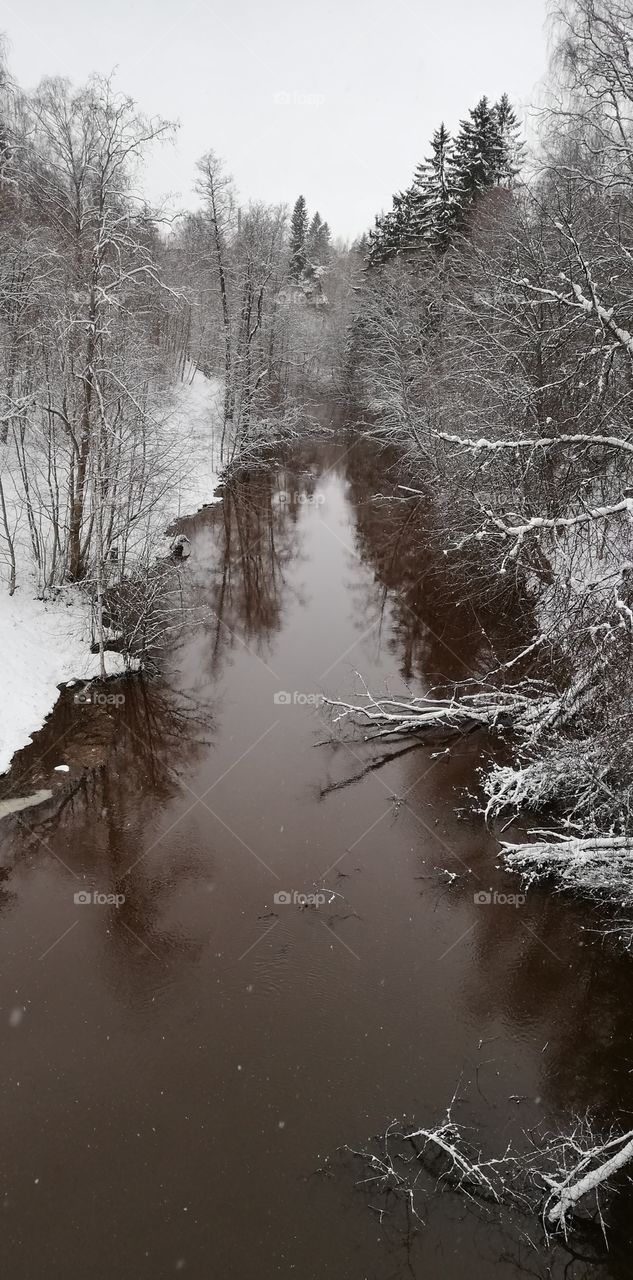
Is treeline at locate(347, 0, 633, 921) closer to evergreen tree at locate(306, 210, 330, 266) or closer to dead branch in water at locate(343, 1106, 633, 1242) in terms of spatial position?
dead branch in water at locate(343, 1106, 633, 1242)

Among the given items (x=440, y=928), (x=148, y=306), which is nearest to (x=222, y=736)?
(x=440, y=928)

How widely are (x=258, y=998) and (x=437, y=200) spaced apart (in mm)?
40070

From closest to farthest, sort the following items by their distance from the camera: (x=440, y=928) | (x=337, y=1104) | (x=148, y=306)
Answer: (x=337, y=1104)
(x=440, y=928)
(x=148, y=306)

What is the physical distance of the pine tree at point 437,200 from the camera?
114 ft

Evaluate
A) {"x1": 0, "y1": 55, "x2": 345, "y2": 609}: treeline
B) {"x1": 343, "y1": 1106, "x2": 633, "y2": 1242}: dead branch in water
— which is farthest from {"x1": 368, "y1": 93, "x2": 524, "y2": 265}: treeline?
{"x1": 343, "y1": 1106, "x2": 633, "y2": 1242}: dead branch in water

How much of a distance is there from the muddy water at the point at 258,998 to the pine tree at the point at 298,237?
70515 mm

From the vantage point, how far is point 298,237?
74000 millimetres

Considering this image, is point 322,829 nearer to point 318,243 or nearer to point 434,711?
point 434,711

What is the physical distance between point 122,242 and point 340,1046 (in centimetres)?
1444

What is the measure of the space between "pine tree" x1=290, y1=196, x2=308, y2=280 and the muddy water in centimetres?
7052

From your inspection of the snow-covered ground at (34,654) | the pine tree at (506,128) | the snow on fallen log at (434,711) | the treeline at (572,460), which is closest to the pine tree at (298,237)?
the pine tree at (506,128)

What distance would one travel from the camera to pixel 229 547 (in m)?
24.1

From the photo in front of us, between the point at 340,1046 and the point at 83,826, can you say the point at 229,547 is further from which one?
the point at 340,1046

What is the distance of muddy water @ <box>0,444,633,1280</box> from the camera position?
6.26 m
